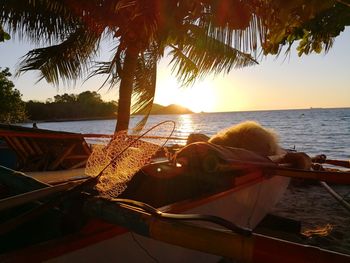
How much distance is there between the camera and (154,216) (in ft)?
4.57

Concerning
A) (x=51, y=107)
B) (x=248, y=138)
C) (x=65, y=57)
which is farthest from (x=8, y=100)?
(x=51, y=107)

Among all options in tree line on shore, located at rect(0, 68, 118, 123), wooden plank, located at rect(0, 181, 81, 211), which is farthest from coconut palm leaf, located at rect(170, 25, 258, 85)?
tree line on shore, located at rect(0, 68, 118, 123)

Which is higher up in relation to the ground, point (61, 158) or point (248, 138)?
point (248, 138)

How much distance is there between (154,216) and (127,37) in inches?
230

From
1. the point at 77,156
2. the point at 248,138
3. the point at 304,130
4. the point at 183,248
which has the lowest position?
the point at 304,130

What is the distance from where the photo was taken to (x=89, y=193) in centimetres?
180

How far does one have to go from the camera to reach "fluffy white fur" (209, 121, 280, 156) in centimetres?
470

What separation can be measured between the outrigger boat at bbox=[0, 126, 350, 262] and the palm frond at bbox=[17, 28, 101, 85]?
5.70 metres

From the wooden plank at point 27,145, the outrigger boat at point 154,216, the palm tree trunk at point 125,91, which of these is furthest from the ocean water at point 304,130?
the wooden plank at point 27,145

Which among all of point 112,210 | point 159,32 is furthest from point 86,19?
point 112,210

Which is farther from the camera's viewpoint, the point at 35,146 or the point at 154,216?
the point at 35,146

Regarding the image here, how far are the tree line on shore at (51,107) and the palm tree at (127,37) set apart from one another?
1219 cm

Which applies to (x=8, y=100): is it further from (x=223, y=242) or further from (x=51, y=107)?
(x=51, y=107)

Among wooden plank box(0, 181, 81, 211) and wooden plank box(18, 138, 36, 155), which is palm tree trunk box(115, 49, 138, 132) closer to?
wooden plank box(18, 138, 36, 155)
